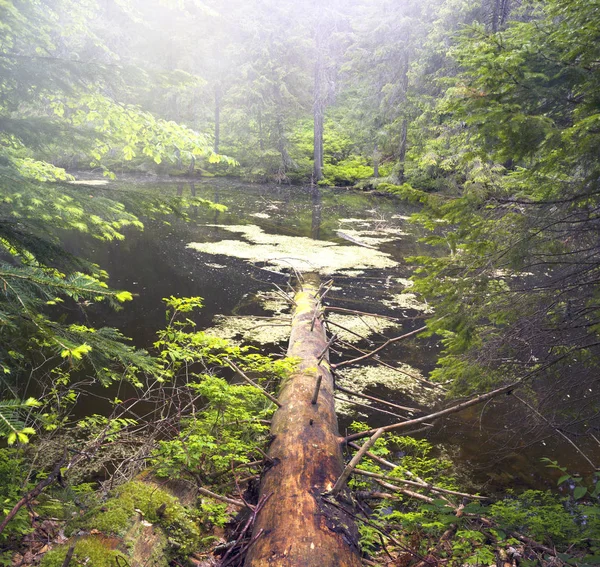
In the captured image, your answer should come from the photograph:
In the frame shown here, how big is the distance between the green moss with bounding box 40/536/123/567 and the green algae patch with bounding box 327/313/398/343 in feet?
15.9

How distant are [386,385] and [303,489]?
3272 mm

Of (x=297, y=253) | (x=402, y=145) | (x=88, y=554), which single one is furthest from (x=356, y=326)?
(x=402, y=145)

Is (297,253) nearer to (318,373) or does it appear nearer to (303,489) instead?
(318,373)

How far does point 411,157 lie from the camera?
24906 millimetres

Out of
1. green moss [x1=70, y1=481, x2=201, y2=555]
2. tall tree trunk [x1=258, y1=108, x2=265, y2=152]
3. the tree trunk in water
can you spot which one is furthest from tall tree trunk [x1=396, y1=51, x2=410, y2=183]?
green moss [x1=70, y1=481, x2=201, y2=555]

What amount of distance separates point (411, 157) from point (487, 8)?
7.59 metres

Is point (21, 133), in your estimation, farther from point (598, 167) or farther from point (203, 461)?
point (598, 167)

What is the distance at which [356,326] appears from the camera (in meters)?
7.32

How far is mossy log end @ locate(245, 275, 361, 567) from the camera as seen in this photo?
2.12 meters

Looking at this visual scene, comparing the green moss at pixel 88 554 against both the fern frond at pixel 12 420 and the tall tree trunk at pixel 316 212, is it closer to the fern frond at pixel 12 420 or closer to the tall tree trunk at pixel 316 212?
the fern frond at pixel 12 420

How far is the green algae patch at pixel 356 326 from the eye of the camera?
698 cm

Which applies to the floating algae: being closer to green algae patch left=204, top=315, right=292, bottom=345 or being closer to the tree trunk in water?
green algae patch left=204, top=315, right=292, bottom=345

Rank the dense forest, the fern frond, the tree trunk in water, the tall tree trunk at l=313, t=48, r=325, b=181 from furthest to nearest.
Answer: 1. the tall tree trunk at l=313, t=48, r=325, b=181
2. the tree trunk in water
3. the dense forest
4. the fern frond

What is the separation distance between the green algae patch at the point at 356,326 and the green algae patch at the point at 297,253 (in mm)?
2418
